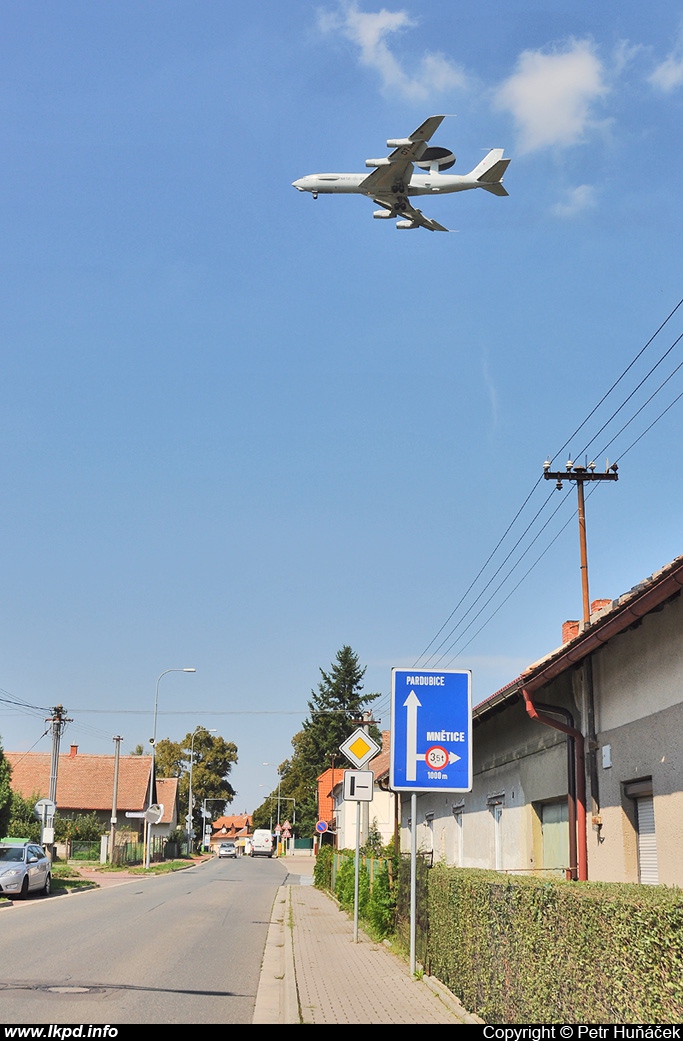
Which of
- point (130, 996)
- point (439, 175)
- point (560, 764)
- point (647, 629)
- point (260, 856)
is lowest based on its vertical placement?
point (260, 856)

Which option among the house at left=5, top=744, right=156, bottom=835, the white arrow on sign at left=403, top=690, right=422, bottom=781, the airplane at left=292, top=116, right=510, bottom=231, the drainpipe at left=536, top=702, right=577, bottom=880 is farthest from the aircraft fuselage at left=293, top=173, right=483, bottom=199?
the house at left=5, top=744, right=156, bottom=835

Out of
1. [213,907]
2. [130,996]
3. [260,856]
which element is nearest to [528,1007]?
[130,996]

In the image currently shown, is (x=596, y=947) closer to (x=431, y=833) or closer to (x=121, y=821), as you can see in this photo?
(x=431, y=833)

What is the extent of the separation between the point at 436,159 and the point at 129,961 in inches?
746

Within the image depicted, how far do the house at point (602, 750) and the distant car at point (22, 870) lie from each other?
1486 centimetres

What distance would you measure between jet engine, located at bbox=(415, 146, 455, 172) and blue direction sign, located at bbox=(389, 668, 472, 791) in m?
15.4

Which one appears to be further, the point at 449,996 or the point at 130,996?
the point at 130,996

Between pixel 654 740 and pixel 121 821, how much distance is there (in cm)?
6612

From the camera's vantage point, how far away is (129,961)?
535 inches

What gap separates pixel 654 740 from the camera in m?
9.81

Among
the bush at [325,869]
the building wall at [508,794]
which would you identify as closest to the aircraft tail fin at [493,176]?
the building wall at [508,794]

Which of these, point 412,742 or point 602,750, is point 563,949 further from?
point 602,750

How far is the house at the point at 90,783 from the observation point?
70.0 meters

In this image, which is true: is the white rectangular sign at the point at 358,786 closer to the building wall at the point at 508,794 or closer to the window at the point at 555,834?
the building wall at the point at 508,794
